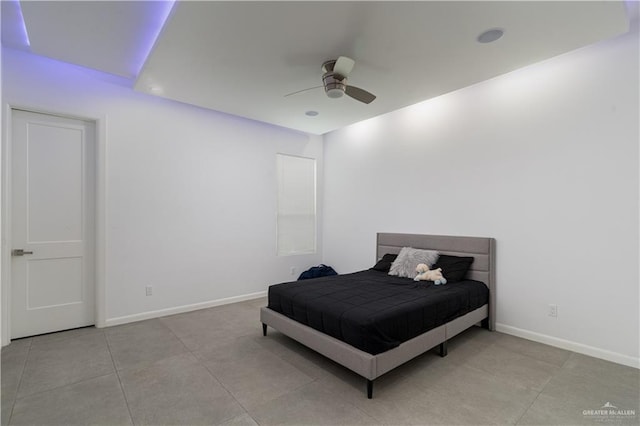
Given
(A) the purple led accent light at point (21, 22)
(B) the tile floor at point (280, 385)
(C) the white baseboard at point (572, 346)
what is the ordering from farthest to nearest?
1. (C) the white baseboard at point (572, 346)
2. (A) the purple led accent light at point (21, 22)
3. (B) the tile floor at point (280, 385)

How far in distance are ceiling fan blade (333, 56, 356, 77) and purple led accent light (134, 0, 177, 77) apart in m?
1.32

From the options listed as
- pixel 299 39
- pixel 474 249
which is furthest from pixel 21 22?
pixel 474 249

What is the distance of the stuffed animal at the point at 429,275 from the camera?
3.47m

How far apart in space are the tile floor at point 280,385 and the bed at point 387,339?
189 millimetres

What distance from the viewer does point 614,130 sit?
9.41 ft

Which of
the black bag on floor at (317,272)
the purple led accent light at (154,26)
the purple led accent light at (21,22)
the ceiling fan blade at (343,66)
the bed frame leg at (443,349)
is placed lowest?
the bed frame leg at (443,349)

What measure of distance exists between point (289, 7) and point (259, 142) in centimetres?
296

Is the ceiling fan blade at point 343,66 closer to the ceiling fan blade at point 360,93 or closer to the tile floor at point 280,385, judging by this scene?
the ceiling fan blade at point 360,93

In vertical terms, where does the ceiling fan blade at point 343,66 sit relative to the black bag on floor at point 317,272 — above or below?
above

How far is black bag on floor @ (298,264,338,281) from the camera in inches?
214

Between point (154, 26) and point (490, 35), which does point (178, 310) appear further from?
point (490, 35)

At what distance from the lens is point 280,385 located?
2426mm

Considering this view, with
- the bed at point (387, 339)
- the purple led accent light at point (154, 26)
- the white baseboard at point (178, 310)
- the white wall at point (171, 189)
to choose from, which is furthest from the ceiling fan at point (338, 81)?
the white baseboard at point (178, 310)

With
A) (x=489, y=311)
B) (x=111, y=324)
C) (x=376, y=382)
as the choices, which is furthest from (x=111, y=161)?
(x=489, y=311)
